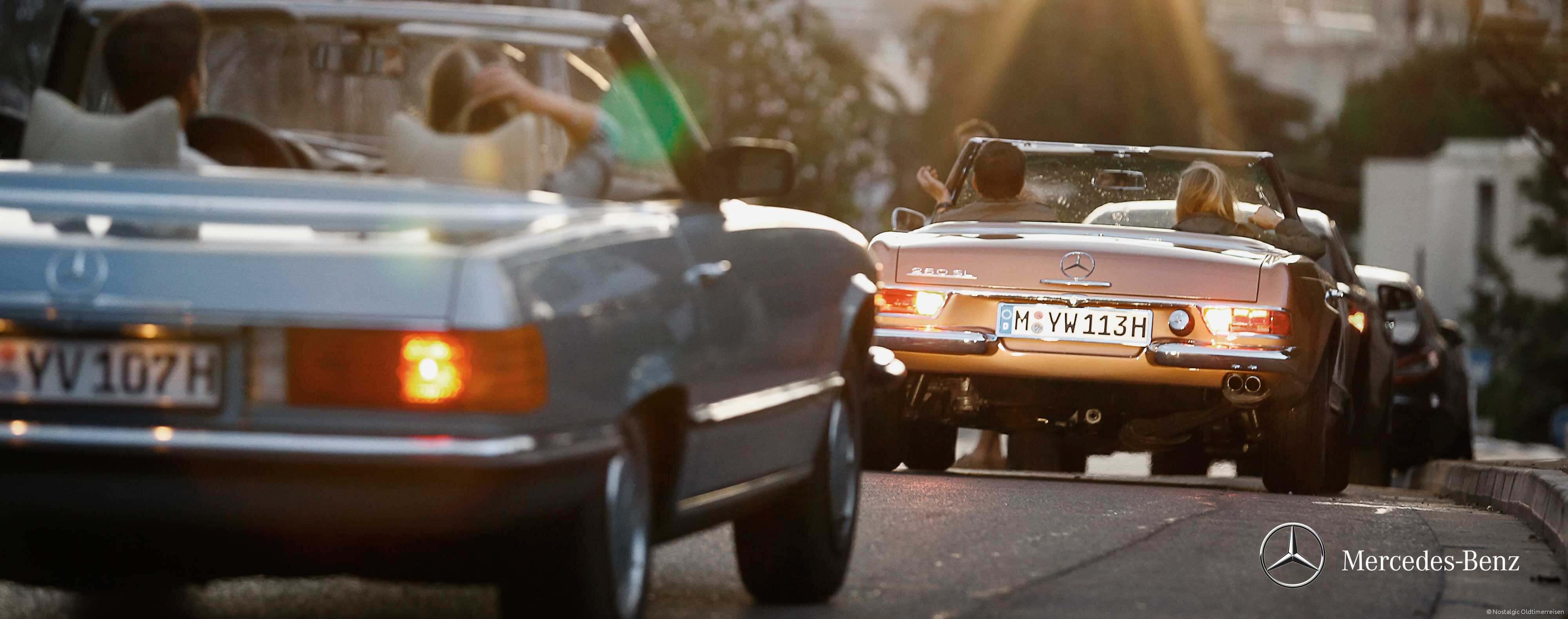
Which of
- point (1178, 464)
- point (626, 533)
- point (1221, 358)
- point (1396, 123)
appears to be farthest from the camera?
point (1396, 123)

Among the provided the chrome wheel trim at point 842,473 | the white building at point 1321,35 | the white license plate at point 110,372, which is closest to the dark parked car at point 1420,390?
the chrome wheel trim at point 842,473

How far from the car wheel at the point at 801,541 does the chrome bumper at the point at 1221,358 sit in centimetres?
361

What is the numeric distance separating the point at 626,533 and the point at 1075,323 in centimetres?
523

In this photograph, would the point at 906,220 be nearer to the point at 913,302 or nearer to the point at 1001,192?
the point at 1001,192

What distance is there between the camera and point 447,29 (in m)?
6.21

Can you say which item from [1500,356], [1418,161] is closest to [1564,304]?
[1500,356]

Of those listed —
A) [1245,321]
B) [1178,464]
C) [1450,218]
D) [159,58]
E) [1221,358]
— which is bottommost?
[1450,218]

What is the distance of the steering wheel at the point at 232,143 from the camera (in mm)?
5965

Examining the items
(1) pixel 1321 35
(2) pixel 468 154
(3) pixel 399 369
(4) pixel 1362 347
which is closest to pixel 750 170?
(2) pixel 468 154

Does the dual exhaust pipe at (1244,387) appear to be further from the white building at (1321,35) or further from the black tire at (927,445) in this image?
the white building at (1321,35)

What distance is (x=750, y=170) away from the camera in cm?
606

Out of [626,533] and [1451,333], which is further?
[1451,333]

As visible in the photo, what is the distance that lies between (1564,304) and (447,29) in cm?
6350

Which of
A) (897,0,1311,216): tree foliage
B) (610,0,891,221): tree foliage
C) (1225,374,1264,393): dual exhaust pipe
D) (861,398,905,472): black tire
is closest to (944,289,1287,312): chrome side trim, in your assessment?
(1225,374,1264,393): dual exhaust pipe
